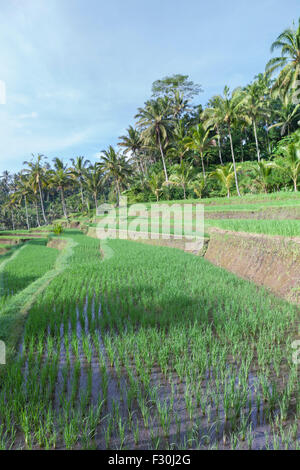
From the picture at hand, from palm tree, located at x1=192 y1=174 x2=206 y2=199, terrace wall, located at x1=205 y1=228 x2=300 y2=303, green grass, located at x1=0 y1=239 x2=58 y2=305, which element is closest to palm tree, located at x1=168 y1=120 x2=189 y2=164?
palm tree, located at x1=192 y1=174 x2=206 y2=199

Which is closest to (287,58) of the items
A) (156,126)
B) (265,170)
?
(265,170)

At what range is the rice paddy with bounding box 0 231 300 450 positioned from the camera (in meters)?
1.80

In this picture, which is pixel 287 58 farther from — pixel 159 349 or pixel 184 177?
→ pixel 159 349

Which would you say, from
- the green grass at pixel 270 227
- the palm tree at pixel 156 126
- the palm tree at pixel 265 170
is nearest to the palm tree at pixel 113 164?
the palm tree at pixel 156 126

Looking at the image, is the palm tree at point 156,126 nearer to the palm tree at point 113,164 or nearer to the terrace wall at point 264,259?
the palm tree at point 113,164

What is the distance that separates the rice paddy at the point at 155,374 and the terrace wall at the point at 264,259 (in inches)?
17.9

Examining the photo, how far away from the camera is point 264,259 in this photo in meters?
5.52

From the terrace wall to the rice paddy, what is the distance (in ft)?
1.49

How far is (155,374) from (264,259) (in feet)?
13.0

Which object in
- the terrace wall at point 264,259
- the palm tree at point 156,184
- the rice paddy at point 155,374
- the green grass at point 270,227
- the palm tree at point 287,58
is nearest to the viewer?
the rice paddy at point 155,374

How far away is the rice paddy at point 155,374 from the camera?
1.80 metres

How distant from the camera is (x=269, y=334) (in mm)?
3039

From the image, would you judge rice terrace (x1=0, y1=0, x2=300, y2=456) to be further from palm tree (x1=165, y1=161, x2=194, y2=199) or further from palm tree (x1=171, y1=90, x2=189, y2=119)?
palm tree (x1=171, y1=90, x2=189, y2=119)
